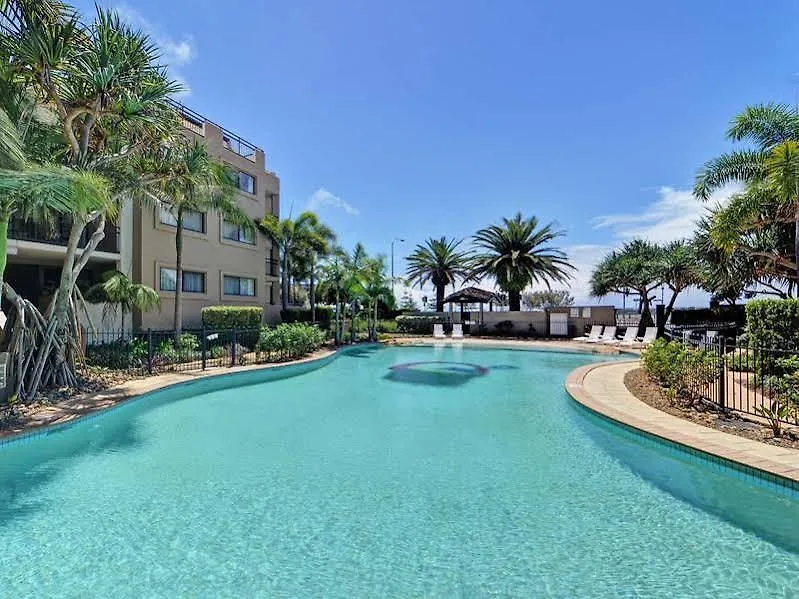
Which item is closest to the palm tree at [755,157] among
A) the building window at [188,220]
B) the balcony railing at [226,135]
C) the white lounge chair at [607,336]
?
the white lounge chair at [607,336]

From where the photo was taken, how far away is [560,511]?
4719 millimetres

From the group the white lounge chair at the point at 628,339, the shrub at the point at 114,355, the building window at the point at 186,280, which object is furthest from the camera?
the white lounge chair at the point at 628,339

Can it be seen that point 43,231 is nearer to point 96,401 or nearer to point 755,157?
point 96,401

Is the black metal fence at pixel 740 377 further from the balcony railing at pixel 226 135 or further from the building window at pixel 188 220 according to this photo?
the balcony railing at pixel 226 135

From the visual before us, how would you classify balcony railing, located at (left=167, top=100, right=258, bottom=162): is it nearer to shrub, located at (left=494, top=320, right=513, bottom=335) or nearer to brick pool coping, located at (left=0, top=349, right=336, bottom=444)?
brick pool coping, located at (left=0, top=349, right=336, bottom=444)

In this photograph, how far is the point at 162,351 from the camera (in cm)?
1387

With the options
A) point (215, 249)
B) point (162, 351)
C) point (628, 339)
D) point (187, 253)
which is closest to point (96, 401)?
point (162, 351)

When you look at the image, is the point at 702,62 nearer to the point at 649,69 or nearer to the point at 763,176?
the point at 649,69

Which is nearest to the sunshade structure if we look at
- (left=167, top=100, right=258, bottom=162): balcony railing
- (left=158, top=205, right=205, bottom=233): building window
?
(left=167, top=100, right=258, bottom=162): balcony railing

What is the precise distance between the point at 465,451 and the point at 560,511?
2146mm

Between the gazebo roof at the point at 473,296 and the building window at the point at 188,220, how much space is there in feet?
55.6

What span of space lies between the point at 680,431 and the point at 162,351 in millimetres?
14005

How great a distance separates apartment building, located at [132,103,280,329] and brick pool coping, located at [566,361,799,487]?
14.7 meters

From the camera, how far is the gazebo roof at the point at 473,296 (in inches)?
1157
